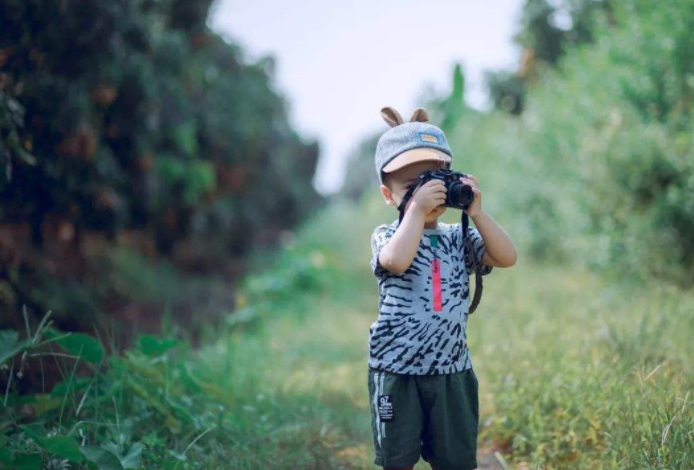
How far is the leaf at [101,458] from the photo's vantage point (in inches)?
106

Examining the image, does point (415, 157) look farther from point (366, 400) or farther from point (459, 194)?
point (366, 400)

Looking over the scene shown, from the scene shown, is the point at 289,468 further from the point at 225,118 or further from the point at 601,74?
the point at 225,118

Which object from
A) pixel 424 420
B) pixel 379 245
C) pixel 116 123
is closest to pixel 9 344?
pixel 379 245

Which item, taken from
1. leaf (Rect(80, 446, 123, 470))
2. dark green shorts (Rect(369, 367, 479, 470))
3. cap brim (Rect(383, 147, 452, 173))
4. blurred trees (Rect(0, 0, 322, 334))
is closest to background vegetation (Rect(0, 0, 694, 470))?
leaf (Rect(80, 446, 123, 470))

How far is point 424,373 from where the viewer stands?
250cm

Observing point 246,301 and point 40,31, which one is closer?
point 40,31

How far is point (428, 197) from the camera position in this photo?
243cm

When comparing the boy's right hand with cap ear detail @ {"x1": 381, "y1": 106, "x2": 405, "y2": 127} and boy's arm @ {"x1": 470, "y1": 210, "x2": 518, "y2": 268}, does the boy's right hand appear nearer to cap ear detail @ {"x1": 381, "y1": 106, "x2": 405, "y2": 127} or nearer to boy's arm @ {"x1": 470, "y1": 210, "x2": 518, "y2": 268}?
boy's arm @ {"x1": 470, "y1": 210, "x2": 518, "y2": 268}

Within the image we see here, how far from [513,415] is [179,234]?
33.1 ft

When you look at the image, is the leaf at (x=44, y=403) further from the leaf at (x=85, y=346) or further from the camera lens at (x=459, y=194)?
the camera lens at (x=459, y=194)

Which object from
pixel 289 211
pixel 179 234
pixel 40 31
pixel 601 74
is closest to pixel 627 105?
pixel 601 74

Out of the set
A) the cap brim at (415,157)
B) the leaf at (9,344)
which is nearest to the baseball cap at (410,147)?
the cap brim at (415,157)

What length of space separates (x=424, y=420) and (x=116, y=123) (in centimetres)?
606

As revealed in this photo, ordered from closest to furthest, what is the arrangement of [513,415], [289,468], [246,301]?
[289,468], [513,415], [246,301]
